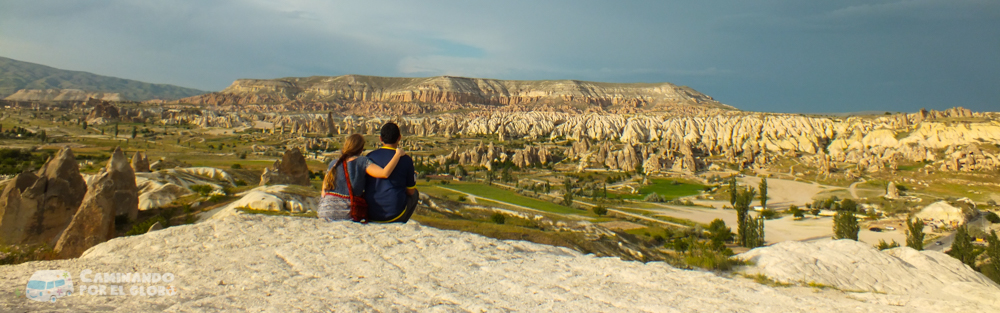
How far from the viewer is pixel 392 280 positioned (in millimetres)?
5977

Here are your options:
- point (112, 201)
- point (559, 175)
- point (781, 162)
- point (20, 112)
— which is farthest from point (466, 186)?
point (20, 112)

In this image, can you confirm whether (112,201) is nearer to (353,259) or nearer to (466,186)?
(353,259)

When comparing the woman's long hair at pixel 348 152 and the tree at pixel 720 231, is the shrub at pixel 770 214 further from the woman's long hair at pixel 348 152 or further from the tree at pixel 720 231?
the woman's long hair at pixel 348 152

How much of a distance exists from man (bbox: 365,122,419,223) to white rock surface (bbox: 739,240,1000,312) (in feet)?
17.7

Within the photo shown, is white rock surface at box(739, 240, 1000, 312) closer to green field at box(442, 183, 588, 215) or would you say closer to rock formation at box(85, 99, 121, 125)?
green field at box(442, 183, 588, 215)

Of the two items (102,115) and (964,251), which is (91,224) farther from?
(102,115)

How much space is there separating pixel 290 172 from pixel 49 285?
22310mm

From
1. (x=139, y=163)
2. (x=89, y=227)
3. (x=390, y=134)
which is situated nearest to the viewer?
(x=390, y=134)

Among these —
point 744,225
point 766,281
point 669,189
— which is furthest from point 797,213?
point 766,281

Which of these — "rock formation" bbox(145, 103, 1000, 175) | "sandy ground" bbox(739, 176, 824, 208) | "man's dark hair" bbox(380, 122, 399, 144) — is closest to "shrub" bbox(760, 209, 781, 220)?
"sandy ground" bbox(739, 176, 824, 208)

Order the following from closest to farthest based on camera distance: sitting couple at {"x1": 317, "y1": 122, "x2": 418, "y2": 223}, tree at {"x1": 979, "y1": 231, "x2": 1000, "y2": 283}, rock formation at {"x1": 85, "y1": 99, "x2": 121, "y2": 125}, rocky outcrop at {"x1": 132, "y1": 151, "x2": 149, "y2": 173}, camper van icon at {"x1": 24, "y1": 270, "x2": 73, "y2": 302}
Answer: camper van icon at {"x1": 24, "y1": 270, "x2": 73, "y2": 302} < sitting couple at {"x1": 317, "y1": 122, "x2": 418, "y2": 223} < tree at {"x1": 979, "y1": 231, "x2": 1000, "y2": 283} < rocky outcrop at {"x1": 132, "y1": 151, "x2": 149, "y2": 173} < rock formation at {"x1": 85, "y1": 99, "x2": 121, "y2": 125}

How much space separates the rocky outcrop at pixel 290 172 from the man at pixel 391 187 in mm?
20020

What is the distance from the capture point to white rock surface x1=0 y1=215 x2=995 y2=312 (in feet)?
16.8

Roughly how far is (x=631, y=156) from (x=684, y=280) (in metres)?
88.7
